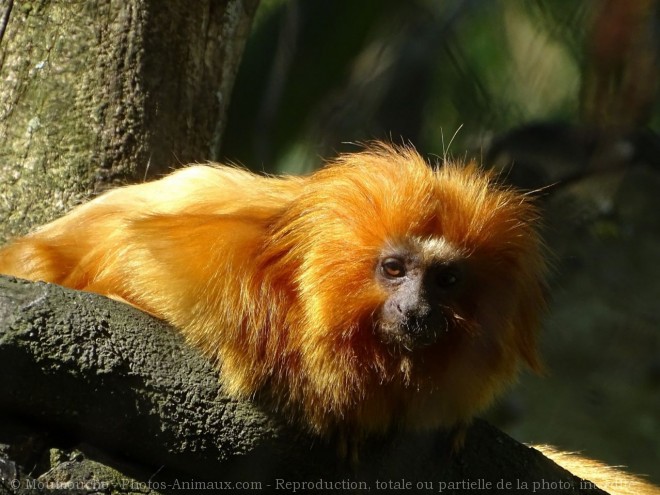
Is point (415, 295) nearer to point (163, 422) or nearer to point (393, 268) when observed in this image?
point (393, 268)

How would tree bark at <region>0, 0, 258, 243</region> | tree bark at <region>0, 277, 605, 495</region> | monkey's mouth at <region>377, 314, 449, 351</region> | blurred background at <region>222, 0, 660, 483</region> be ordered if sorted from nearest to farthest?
blurred background at <region>222, 0, 660, 483</region>
tree bark at <region>0, 277, 605, 495</region>
monkey's mouth at <region>377, 314, 449, 351</region>
tree bark at <region>0, 0, 258, 243</region>

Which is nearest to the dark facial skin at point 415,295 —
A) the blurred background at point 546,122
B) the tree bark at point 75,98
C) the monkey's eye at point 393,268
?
the monkey's eye at point 393,268

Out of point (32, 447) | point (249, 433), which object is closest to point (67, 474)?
point (32, 447)

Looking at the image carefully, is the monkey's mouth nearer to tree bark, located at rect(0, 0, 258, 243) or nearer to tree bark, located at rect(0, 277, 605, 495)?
tree bark, located at rect(0, 277, 605, 495)

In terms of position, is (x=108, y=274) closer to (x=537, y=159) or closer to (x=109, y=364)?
(x=109, y=364)

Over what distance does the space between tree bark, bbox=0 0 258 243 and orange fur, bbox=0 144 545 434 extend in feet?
2.15

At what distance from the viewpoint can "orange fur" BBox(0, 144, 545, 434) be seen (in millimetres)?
3586

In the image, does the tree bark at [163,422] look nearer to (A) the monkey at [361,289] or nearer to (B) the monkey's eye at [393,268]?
(A) the monkey at [361,289]

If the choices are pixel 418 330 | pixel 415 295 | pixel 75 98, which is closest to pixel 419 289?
pixel 415 295

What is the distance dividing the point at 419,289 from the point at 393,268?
0.46ft

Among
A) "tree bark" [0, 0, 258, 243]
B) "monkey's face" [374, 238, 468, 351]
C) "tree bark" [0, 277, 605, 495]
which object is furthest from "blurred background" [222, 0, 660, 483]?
"tree bark" [0, 277, 605, 495]

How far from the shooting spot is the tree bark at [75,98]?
435 centimetres

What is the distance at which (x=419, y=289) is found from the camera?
3.50 m

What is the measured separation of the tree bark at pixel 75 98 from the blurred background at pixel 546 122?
62 centimetres
